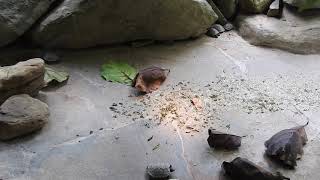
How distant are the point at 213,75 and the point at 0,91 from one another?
2.92 feet

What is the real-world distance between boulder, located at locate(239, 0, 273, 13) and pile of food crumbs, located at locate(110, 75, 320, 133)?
22.5 inches

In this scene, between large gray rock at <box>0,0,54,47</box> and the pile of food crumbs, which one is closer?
the pile of food crumbs

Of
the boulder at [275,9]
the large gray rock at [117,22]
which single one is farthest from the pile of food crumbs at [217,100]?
the boulder at [275,9]

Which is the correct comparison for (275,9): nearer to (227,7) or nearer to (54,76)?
(227,7)

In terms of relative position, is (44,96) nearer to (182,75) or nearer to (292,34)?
(182,75)

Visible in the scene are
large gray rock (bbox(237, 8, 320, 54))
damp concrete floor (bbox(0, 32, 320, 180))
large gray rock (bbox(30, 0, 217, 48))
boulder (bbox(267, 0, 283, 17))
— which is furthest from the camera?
boulder (bbox(267, 0, 283, 17))

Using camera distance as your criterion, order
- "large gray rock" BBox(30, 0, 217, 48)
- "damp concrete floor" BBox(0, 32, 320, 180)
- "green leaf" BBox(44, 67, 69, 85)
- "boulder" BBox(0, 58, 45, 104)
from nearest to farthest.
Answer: "damp concrete floor" BBox(0, 32, 320, 180), "boulder" BBox(0, 58, 45, 104), "green leaf" BBox(44, 67, 69, 85), "large gray rock" BBox(30, 0, 217, 48)

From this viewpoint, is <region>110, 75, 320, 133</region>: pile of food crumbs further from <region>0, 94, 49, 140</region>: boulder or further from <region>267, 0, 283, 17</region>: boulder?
<region>267, 0, 283, 17</region>: boulder

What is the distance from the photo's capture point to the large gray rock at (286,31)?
2.31 m

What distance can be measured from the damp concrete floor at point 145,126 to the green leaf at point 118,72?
33 millimetres

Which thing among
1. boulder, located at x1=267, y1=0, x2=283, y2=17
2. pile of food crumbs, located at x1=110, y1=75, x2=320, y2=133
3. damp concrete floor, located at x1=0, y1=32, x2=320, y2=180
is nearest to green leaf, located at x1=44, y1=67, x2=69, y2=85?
damp concrete floor, located at x1=0, y1=32, x2=320, y2=180

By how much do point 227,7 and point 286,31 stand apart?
1.13ft

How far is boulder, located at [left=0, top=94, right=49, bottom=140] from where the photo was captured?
1.57 metres

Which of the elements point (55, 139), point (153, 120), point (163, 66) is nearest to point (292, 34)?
point (163, 66)
